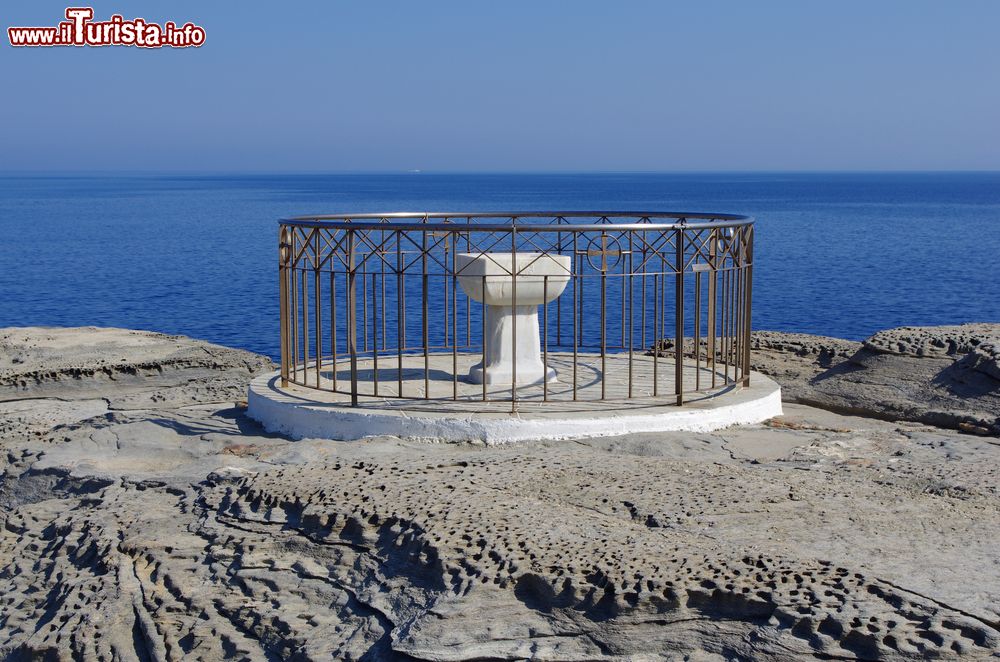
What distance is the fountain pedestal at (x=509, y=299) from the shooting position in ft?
39.7

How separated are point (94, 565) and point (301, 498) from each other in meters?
1.58

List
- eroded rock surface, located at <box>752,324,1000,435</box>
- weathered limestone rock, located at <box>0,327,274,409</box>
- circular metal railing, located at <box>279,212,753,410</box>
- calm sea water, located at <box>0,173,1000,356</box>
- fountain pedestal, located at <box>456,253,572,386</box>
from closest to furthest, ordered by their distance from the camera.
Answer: circular metal railing, located at <box>279,212,753,410</box> → fountain pedestal, located at <box>456,253,572,386</box> → eroded rock surface, located at <box>752,324,1000,435</box> → weathered limestone rock, located at <box>0,327,274,409</box> → calm sea water, located at <box>0,173,1000,356</box>

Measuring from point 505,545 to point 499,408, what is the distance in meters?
3.76

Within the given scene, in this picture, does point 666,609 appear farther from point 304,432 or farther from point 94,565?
point 304,432

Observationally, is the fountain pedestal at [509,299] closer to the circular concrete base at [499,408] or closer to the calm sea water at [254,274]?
the circular concrete base at [499,408]

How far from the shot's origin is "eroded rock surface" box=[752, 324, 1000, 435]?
12.4m

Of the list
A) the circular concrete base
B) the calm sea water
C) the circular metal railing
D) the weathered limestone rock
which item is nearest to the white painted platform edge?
the circular concrete base

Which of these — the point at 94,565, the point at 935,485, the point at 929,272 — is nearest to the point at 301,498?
the point at 94,565

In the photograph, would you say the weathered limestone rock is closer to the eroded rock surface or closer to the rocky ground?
the rocky ground

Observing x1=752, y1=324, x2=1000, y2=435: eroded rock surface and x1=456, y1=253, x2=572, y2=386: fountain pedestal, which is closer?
x1=456, y1=253, x2=572, y2=386: fountain pedestal

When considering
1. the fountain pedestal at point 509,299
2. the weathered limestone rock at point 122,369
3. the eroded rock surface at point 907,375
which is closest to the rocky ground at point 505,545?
the eroded rock surface at point 907,375

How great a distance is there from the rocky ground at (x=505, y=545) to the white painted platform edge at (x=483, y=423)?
0.22 m

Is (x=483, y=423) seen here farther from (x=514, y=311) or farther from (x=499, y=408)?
(x=514, y=311)

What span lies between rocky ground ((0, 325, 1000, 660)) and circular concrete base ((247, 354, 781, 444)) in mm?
273
